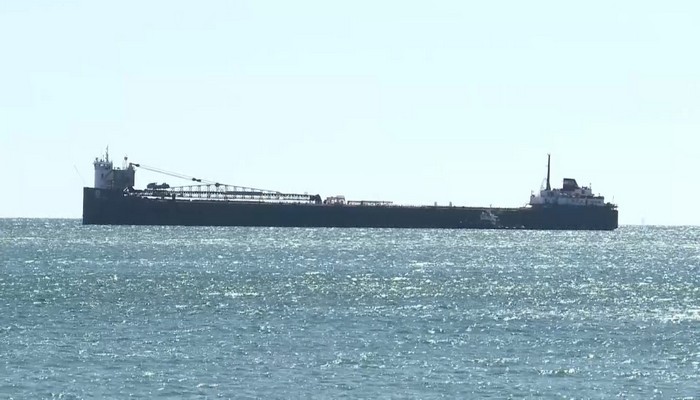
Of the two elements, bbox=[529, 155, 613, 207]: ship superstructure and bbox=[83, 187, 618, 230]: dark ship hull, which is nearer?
bbox=[83, 187, 618, 230]: dark ship hull

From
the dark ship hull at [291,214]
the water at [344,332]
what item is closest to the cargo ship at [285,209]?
the dark ship hull at [291,214]

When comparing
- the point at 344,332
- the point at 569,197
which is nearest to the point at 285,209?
the point at 569,197

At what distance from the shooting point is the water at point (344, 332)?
38.2m

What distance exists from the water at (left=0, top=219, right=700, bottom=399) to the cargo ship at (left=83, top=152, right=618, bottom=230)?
85460mm

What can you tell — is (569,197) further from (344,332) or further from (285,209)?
(344,332)

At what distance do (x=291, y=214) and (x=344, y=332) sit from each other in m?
138

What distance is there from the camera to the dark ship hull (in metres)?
181

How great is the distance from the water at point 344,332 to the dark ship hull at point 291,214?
85.4m

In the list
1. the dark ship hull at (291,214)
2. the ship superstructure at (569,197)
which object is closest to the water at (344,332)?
the dark ship hull at (291,214)

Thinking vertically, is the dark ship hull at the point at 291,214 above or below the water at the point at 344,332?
above

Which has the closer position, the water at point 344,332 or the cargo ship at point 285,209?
the water at point 344,332

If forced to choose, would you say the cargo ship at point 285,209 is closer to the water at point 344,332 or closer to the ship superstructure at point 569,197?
the ship superstructure at point 569,197

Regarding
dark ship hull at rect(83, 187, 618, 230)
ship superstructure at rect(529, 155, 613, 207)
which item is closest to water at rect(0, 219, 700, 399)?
dark ship hull at rect(83, 187, 618, 230)

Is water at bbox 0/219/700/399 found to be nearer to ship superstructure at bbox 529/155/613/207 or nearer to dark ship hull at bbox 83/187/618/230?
dark ship hull at bbox 83/187/618/230
